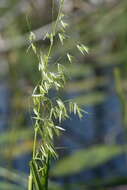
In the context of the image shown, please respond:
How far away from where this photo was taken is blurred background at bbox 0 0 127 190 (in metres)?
1.70

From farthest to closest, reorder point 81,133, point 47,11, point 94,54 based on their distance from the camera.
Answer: point 94,54
point 47,11
point 81,133

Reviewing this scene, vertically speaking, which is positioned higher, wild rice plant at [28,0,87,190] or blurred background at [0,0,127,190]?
blurred background at [0,0,127,190]

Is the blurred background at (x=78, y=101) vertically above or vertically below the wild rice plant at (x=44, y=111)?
above

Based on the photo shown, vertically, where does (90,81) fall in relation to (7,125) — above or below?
above

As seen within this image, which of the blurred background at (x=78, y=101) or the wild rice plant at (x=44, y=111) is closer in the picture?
the wild rice plant at (x=44, y=111)

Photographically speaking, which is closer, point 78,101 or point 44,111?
point 44,111

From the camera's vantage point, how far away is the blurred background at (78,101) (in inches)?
67.1

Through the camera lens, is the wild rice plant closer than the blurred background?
Yes

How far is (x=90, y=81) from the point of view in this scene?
3111mm

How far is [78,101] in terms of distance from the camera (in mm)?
2514

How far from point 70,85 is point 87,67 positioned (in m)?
0.33

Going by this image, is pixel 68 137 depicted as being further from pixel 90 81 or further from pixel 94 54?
pixel 94 54

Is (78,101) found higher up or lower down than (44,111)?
higher up

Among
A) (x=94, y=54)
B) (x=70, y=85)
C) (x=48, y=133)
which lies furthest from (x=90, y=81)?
(x=48, y=133)
